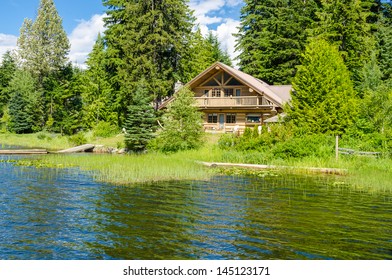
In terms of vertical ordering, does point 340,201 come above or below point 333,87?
below

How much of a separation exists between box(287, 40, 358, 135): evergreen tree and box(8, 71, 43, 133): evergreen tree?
33.6m

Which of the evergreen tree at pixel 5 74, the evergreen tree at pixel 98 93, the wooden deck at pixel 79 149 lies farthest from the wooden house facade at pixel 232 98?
the evergreen tree at pixel 5 74

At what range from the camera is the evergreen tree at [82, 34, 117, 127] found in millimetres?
46844

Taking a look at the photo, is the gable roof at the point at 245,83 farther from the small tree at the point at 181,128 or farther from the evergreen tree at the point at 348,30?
the evergreen tree at the point at 348,30

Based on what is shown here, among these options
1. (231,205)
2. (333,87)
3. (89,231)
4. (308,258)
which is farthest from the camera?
(333,87)

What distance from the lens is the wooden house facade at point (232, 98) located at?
3641 cm

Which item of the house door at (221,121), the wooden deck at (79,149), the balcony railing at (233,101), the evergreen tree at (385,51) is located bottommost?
the wooden deck at (79,149)

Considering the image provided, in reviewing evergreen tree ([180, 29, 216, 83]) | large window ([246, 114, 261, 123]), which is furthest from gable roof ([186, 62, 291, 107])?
evergreen tree ([180, 29, 216, 83])

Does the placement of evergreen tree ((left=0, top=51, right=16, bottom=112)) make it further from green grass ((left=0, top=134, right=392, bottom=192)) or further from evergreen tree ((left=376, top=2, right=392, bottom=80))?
evergreen tree ((left=376, top=2, right=392, bottom=80))

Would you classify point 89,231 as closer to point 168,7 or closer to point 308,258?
point 308,258

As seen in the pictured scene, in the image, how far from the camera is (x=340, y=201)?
12375 millimetres
